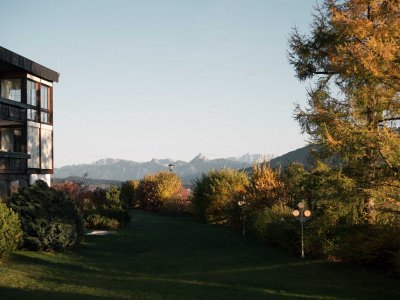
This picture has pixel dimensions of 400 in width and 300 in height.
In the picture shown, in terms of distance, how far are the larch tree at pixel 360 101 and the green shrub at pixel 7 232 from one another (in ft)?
34.1

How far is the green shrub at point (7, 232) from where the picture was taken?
1454 cm

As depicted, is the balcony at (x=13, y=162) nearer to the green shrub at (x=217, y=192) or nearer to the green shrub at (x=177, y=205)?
the green shrub at (x=217, y=192)

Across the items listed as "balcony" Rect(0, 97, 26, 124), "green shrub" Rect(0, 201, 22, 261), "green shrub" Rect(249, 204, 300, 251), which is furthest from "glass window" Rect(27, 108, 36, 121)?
"green shrub" Rect(249, 204, 300, 251)

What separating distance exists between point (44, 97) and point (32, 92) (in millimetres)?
1428

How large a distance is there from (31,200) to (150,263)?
5.24 metres

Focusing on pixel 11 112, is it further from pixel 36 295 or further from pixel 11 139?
pixel 36 295

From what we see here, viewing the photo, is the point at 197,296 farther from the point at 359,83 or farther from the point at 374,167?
the point at 359,83

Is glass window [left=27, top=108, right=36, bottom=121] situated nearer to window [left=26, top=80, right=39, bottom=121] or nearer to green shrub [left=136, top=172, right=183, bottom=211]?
window [left=26, top=80, right=39, bottom=121]

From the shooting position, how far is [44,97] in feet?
101

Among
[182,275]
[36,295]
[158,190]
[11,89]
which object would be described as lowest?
[182,275]

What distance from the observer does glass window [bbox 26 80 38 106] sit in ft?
94.5

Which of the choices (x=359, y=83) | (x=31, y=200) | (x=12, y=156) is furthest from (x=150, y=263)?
(x=12, y=156)

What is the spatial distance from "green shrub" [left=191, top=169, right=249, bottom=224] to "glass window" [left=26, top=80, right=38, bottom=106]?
13.8 meters

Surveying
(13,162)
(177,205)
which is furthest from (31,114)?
(177,205)
